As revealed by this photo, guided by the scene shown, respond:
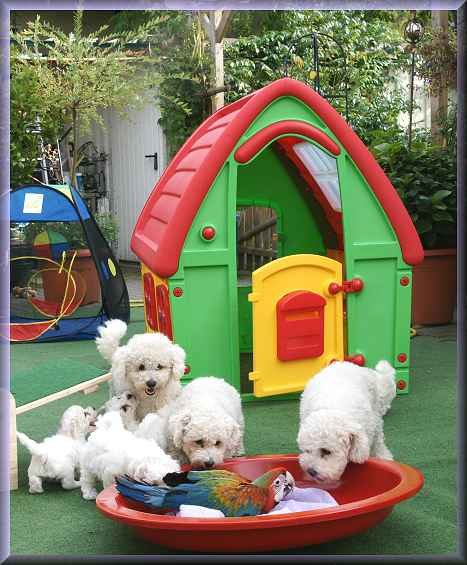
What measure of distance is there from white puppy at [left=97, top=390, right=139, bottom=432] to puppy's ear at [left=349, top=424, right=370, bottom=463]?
1003mm

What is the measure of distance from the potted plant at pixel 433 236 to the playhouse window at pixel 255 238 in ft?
8.61

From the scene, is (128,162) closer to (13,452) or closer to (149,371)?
(149,371)

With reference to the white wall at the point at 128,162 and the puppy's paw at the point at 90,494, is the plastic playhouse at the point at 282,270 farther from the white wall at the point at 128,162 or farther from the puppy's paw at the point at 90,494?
the white wall at the point at 128,162

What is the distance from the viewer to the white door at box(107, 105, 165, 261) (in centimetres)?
1024

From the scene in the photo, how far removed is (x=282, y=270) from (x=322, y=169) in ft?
3.19

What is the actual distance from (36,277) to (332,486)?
4260mm

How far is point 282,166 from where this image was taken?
17.4 feet

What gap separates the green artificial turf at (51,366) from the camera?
4.21 m

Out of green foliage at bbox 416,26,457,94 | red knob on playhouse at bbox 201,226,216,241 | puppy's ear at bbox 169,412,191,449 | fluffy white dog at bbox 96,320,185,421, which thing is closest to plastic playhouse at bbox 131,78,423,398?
red knob on playhouse at bbox 201,226,216,241

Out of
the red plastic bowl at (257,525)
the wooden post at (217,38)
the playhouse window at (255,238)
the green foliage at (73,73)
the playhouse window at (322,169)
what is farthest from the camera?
the playhouse window at (255,238)

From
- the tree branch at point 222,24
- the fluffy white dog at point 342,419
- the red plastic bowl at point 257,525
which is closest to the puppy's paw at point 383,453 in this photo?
the fluffy white dog at point 342,419

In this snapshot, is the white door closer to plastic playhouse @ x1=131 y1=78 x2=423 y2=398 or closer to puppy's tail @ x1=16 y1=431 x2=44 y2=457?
plastic playhouse @ x1=131 y1=78 x2=423 y2=398

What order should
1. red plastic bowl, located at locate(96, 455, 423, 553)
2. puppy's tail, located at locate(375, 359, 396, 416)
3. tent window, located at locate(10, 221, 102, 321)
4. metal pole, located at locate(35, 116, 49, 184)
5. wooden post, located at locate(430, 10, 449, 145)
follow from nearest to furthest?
red plastic bowl, located at locate(96, 455, 423, 553) < puppy's tail, located at locate(375, 359, 396, 416) < tent window, located at locate(10, 221, 102, 321) < metal pole, located at locate(35, 116, 49, 184) < wooden post, located at locate(430, 10, 449, 145)

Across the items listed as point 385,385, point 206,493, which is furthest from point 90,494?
point 385,385
